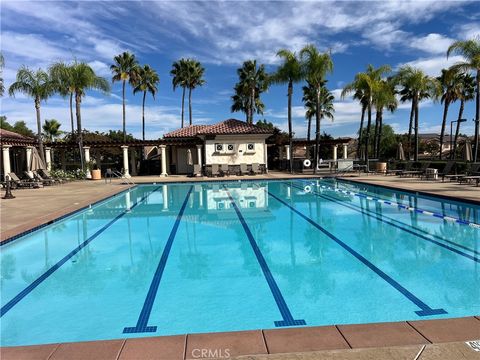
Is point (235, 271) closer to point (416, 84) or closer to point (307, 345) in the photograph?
point (307, 345)

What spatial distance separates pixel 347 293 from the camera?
201 inches

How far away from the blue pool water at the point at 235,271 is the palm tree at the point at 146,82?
93.8 feet

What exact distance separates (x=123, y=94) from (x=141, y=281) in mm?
33581

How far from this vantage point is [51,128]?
4434 cm

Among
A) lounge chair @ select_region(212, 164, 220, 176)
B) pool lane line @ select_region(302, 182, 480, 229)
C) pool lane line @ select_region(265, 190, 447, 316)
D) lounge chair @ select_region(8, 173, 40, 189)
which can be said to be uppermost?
lounge chair @ select_region(212, 164, 220, 176)

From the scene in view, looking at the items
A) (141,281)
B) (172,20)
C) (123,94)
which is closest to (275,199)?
(172,20)

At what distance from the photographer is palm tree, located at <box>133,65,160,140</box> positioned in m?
37.6

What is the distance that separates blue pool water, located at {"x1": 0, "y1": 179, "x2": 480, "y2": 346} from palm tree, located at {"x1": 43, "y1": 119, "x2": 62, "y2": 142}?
1492 inches

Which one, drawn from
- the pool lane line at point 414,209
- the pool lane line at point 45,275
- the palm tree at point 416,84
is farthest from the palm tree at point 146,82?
the pool lane line at point 45,275

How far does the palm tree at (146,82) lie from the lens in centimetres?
3759

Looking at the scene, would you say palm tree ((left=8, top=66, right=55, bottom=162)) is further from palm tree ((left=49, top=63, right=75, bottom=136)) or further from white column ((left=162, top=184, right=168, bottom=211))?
white column ((left=162, top=184, right=168, bottom=211))

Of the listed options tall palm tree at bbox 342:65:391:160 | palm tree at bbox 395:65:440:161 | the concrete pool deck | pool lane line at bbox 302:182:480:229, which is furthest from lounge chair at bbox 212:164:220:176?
the concrete pool deck

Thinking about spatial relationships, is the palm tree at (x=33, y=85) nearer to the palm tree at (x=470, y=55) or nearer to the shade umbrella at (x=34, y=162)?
the shade umbrella at (x=34, y=162)

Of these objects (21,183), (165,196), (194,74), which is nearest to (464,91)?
(194,74)
